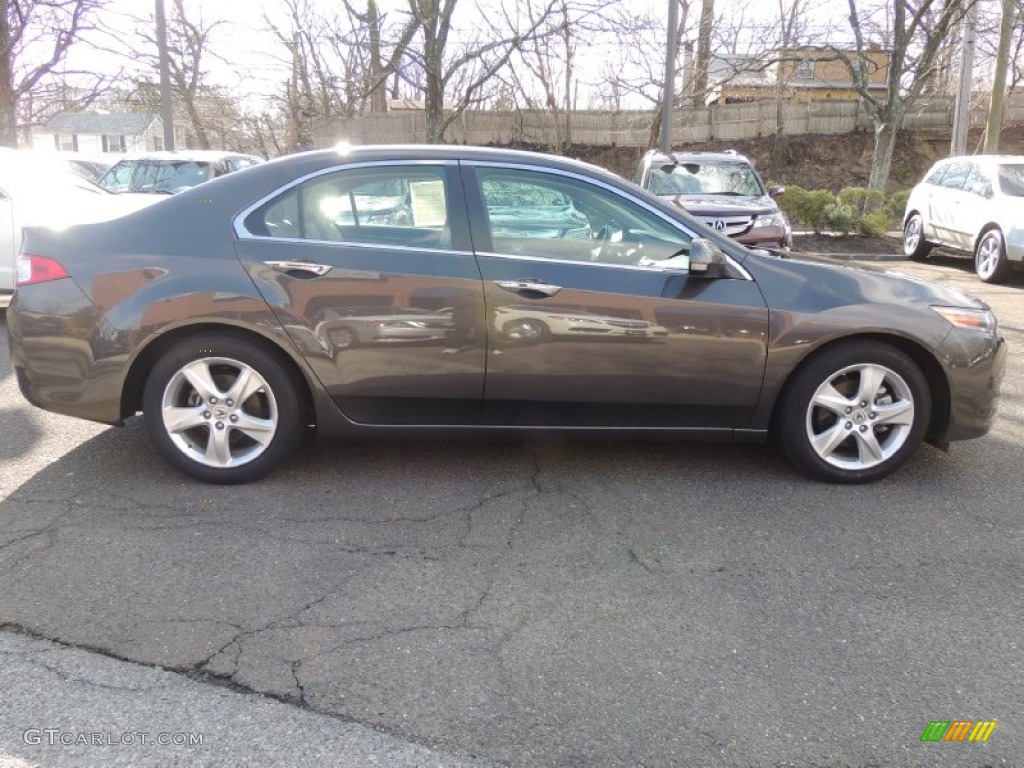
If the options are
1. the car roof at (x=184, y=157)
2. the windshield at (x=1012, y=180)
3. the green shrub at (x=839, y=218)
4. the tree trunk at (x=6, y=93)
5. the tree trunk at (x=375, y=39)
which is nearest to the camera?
the windshield at (x=1012, y=180)

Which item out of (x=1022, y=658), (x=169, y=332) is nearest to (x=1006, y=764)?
(x=1022, y=658)

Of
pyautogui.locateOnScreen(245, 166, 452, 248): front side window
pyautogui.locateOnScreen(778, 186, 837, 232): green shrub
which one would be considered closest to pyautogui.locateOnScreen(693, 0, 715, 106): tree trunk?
Answer: pyautogui.locateOnScreen(778, 186, 837, 232): green shrub

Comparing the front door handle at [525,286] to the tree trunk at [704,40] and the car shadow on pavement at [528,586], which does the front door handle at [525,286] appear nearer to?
the car shadow on pavement at [528,586]

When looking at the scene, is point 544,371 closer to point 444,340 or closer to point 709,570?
point 444,340

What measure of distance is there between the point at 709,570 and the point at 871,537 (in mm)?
843

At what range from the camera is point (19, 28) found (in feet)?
63.9

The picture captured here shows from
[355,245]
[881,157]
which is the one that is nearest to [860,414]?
[355,245]

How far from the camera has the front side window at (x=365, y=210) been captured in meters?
3.97

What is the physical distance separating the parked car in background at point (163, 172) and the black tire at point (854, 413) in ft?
32.2

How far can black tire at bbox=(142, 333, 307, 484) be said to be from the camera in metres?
3.92

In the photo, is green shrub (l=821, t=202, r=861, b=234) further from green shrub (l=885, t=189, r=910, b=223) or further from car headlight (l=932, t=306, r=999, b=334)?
car headlight (l=932, t=306, r=999, b=334)

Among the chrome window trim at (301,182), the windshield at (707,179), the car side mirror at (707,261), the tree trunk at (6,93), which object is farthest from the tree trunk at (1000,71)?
the tree trunk at (6,93)

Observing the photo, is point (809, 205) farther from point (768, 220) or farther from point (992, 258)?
point (768, 220)

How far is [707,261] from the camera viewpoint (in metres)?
3.88
